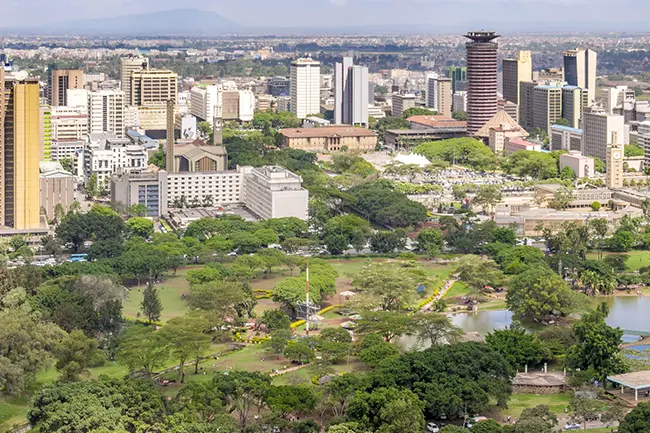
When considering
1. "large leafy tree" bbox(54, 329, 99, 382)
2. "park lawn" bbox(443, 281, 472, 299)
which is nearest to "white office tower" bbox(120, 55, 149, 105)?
"park lawn" bbox(443, 281, 472, 299)

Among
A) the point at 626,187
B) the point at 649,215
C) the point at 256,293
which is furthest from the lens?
the point at 626,187

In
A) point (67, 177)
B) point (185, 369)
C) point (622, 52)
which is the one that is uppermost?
point (622, 52)

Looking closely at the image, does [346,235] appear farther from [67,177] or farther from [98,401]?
[98,401]

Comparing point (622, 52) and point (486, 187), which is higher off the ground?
point (622, 52)

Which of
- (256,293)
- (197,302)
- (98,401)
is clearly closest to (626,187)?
(256,293)

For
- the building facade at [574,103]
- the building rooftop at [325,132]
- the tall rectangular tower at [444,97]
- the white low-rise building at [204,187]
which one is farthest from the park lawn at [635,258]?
the tall rectangular tower at [444,97]

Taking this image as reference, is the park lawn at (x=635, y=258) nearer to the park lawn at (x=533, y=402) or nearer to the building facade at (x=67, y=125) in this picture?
the park lawn at (x=533, y=402)

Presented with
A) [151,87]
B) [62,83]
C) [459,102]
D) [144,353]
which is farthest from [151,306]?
[459,102]

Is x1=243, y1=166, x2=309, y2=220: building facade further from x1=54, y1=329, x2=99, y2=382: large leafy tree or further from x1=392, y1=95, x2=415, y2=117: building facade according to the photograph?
x1=392, y1=95, x2=415, y2=117: building facade
